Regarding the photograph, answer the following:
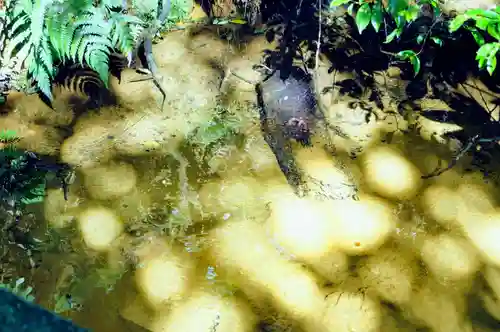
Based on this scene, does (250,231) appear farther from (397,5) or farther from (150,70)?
(150,70)

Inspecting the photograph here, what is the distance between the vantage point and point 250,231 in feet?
9.28

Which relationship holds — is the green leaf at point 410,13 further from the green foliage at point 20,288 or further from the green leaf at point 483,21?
the green foliage at point 20,288

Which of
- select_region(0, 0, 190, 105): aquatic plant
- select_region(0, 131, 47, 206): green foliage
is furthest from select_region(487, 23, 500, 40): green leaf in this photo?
select_region(0, 131, 47, 206): green foliage

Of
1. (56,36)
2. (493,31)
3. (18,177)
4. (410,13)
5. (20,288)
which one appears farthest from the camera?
(56,36)

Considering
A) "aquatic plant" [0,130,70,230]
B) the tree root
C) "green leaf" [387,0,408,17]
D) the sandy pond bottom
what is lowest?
the sandy pond bottom

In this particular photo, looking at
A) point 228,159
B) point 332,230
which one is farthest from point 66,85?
point 332,230

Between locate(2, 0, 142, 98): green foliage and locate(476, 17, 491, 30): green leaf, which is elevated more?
locate(476, 17, 491, 30): green leaf

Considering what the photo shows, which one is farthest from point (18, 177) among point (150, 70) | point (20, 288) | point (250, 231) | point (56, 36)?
point (250, 231)

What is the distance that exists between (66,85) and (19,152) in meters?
0.78

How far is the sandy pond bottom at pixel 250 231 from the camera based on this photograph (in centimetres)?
247

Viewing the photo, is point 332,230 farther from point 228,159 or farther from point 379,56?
point 379,56

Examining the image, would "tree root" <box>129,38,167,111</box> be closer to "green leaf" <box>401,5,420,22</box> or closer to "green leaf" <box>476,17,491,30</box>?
"green leaf" <box>401,5,420,22</box>

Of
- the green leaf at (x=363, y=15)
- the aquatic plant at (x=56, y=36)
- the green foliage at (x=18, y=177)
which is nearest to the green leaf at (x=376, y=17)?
the green leaf at (x=363, y=15)

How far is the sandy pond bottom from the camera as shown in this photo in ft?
8.10
